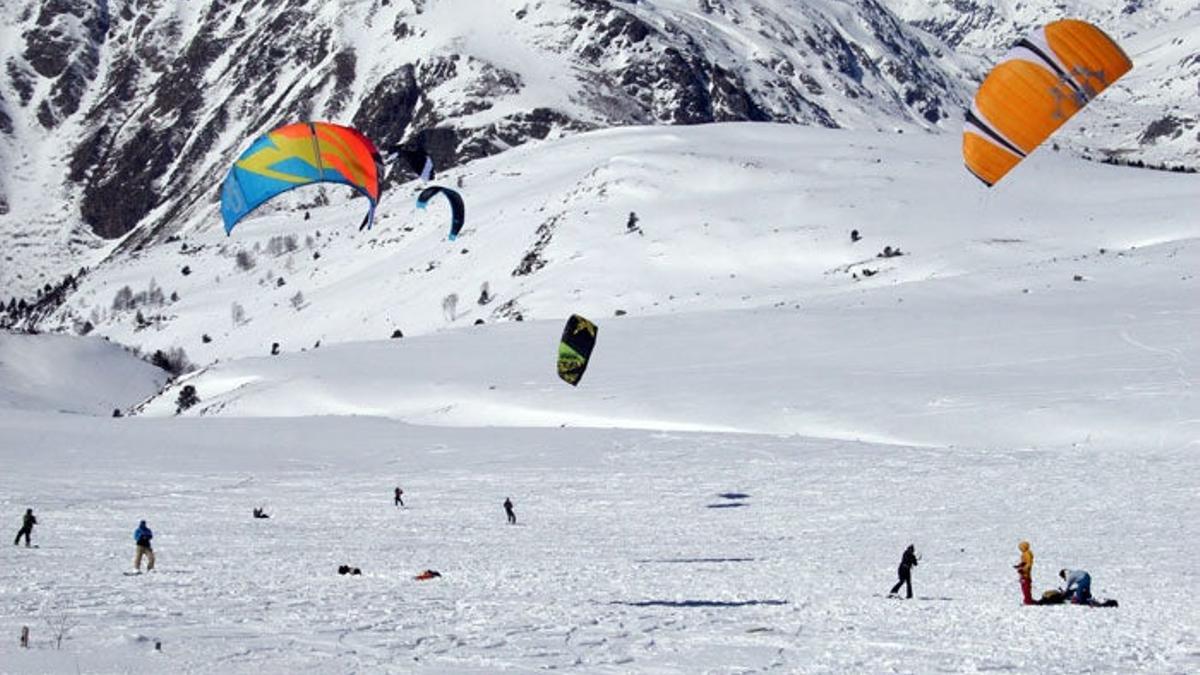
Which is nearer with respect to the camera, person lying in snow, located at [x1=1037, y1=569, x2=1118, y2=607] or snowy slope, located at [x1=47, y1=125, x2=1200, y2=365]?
person lying in snow, located at [x1=1037, y1=569, x2=1118, y2=607]

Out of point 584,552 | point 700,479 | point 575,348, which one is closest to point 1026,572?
point 584,552

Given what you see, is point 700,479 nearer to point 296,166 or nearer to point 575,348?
point 575,348

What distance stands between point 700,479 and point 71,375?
275 feet

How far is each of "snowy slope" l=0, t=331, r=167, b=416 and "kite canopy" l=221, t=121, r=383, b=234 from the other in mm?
Result: 71313

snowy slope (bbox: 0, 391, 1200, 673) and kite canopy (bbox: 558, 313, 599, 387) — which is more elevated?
kite canopy (bbox: 558, 313, 599, 387)

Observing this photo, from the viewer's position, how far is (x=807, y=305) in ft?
255

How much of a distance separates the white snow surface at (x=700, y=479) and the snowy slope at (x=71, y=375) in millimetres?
26596

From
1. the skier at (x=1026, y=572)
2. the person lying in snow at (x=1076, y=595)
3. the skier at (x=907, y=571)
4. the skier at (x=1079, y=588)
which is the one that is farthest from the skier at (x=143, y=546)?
the skier at (x=1079, y=588)

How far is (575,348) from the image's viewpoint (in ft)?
136

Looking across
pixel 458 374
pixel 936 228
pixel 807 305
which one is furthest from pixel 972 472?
pixel 936 228

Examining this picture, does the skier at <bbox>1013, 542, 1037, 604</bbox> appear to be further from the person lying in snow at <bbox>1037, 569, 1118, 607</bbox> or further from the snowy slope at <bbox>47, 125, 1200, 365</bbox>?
the snowy slope at <bbox>47, 125, 1200, 365</bbox>

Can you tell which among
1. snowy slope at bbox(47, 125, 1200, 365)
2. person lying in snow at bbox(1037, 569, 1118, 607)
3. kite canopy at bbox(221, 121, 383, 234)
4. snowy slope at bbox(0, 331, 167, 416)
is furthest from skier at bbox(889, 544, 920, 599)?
snowy slope at bbox(0, 331, 167, 416)

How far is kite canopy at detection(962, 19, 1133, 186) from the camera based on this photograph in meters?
28.4

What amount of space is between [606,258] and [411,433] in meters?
69.5
